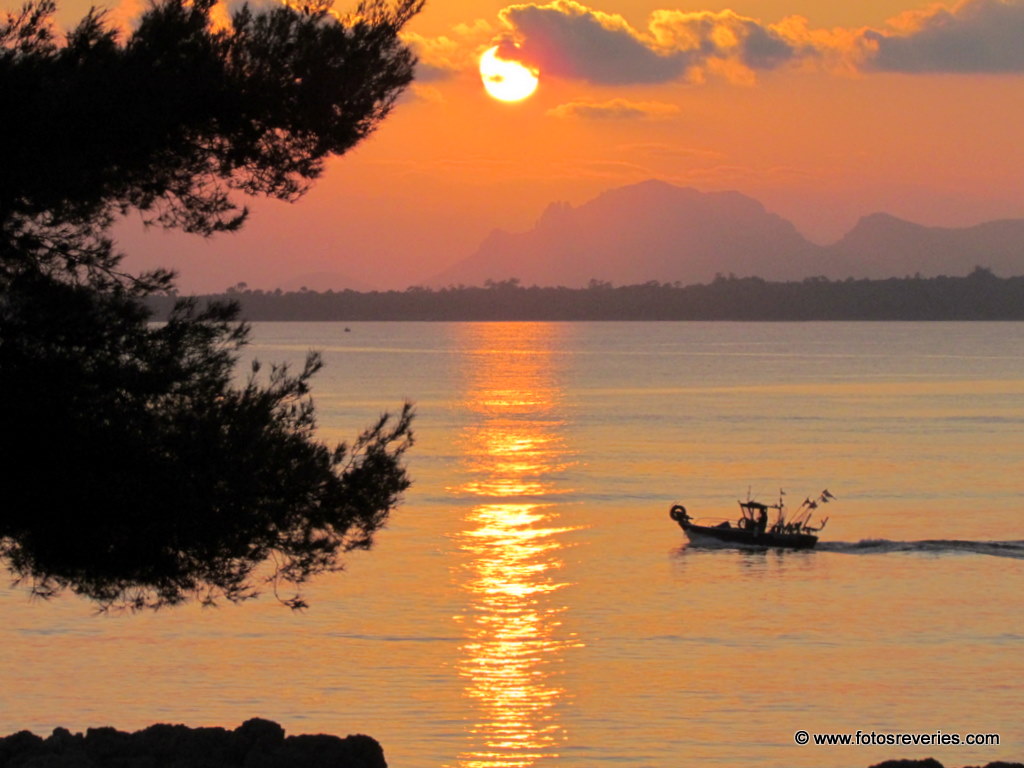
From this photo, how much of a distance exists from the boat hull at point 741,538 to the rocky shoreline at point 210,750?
30.0 metres

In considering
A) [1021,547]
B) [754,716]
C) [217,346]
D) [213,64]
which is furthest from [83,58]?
[1021,547]

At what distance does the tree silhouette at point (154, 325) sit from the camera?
448 inches

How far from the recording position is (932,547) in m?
42.0

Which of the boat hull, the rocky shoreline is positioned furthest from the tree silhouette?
the boat hull

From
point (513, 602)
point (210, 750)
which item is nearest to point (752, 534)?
point (513, 602)

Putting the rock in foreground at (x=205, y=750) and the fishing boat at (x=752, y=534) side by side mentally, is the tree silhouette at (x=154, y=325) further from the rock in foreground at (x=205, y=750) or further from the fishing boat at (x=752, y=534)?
the fishing boat at (x=752, y=534)

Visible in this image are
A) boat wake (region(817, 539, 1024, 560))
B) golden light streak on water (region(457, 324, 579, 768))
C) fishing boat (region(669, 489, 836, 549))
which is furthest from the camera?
fishing boat (region(669, 489, 836, 549))

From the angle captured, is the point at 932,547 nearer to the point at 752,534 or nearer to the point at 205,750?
the point at 752,534

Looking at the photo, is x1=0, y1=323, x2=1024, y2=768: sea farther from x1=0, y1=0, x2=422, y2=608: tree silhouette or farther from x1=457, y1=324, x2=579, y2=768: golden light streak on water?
x1=0, y1=0, x2=422, y2=608: tree silhouette

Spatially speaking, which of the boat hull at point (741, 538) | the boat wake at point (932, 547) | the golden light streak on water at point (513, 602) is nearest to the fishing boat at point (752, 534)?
the boat hull at point (741, 538)

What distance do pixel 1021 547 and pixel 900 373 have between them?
396 ft

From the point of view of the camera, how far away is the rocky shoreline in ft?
41.5

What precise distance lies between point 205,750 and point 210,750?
0.15 ft

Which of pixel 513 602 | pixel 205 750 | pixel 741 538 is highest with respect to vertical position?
pixel 205 750
